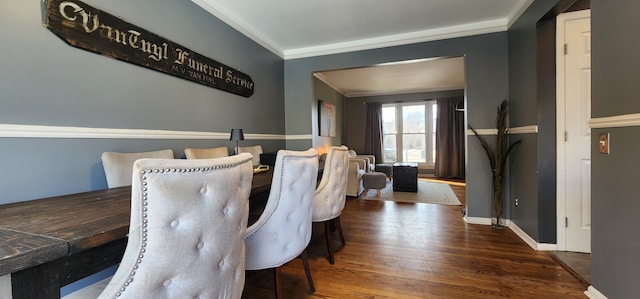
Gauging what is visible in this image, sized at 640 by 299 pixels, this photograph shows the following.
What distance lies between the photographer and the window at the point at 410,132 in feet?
23.9

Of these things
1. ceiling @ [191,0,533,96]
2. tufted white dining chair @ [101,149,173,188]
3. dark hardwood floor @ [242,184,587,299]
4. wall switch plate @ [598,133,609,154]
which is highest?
ceiling @ [191,0,533,96]

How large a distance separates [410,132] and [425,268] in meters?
5.92

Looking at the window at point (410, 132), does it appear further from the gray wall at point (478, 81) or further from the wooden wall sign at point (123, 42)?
the wooden wall sign at point (123, 42)

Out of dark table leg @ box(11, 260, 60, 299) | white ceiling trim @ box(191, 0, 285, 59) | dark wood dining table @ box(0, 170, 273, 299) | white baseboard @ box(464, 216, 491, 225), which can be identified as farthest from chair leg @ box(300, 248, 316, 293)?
white ceiling trim @ box(191, 0, 285, 59)

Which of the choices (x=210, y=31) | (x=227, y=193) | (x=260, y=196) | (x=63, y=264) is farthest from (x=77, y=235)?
(x=210, y=31)

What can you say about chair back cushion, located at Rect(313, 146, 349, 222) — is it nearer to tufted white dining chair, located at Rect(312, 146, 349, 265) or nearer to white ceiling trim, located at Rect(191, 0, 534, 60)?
tufted white dining chair, located at Rect(312, 146, 349, 265)

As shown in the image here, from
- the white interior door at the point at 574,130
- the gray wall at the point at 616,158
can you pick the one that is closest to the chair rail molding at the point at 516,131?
the white interior door at the point at 574,130

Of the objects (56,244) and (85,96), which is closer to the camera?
(56,244)

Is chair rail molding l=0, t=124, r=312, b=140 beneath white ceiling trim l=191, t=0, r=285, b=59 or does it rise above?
beneath

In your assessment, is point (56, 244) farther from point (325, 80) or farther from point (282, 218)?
point (325, 80)

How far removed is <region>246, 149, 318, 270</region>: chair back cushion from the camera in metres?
1.37

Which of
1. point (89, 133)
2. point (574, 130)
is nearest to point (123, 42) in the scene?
point (89, 133)

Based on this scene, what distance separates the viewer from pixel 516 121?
278cm

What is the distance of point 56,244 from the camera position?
659mm
